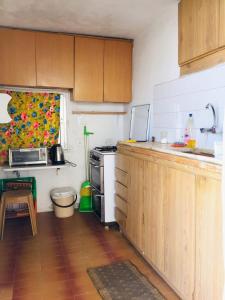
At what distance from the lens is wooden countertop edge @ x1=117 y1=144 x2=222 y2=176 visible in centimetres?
140

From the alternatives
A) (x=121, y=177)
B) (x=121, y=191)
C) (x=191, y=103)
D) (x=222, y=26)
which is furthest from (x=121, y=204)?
(x=222, y=26)

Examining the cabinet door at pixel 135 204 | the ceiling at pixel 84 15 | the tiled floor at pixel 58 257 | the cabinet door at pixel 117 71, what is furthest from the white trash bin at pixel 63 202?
the ceiling at pixel 84 15

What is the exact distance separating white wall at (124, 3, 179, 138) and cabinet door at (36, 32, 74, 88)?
0.85m

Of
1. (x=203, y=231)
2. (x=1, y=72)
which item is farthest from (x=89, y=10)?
(x=203, y=231)

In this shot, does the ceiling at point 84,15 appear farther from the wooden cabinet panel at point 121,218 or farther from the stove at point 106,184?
the wooden cabinet panel at point 121,218

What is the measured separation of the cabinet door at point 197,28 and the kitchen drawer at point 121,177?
119cm

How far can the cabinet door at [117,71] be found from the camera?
351 centimetres

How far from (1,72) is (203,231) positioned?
2.79 metres

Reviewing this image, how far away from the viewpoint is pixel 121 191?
2832 millimetres

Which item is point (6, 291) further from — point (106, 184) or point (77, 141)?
point (77, 141)

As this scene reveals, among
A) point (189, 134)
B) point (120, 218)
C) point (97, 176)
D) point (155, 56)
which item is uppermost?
point (155, 56)

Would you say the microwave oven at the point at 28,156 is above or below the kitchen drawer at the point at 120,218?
above

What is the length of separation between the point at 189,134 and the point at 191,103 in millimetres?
272

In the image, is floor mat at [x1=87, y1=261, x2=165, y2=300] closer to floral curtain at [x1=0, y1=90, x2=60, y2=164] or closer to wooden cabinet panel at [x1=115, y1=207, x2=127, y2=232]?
wooden cabinet panel at [x1=115, y1=207, x2=127, y2=232]
